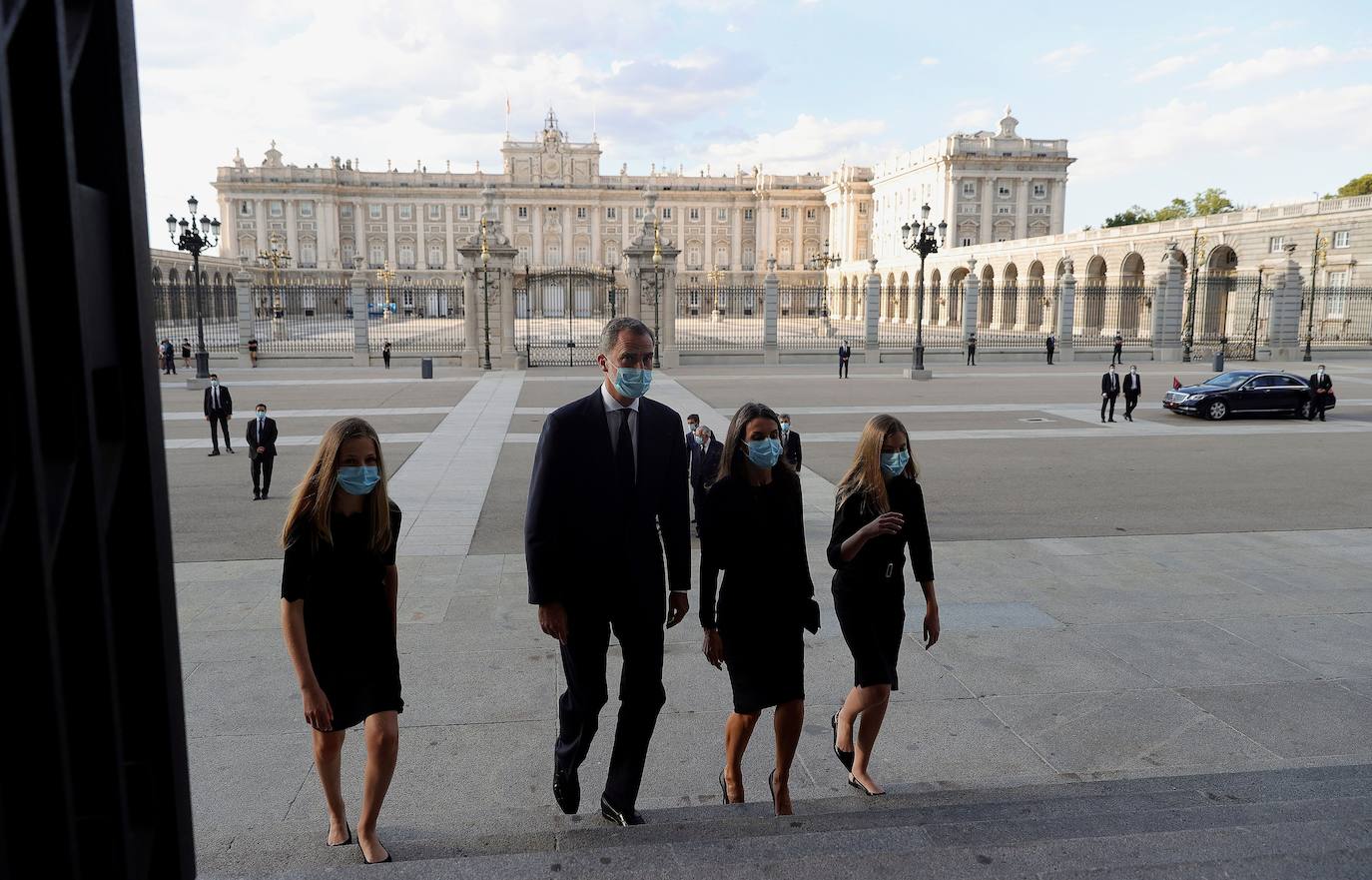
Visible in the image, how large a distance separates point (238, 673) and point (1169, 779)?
4.99 m

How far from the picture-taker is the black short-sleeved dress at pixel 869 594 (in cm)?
414

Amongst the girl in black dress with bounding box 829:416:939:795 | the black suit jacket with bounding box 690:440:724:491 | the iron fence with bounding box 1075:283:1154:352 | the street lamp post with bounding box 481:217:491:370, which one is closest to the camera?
the girl in black dress with bounding box 829:416:939:795

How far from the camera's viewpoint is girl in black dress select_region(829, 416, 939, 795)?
4141mm

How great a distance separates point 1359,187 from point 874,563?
82.9 metres

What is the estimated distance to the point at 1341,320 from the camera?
47.1 m

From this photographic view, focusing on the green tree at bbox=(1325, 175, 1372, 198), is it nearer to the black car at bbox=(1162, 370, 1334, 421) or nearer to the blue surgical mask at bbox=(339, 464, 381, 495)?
the black car at bbox=(1162, 370, 1334, 421)

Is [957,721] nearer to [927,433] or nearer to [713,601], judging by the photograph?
[713,601]

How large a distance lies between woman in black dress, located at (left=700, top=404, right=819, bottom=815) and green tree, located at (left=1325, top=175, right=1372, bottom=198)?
80.8 metres

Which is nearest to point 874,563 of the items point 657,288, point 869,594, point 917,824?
point 869,594

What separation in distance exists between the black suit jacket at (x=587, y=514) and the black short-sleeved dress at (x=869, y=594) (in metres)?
0.92

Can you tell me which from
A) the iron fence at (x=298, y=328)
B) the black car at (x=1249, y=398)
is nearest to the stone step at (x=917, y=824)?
the black car at (x=1249, y=398)

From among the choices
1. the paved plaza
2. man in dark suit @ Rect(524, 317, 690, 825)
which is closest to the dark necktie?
man in dark suit @ Rect(524, 317, 690, 825)

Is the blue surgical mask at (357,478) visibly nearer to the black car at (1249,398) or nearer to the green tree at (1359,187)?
the black car at (1249,398)

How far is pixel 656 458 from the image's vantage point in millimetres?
3760
